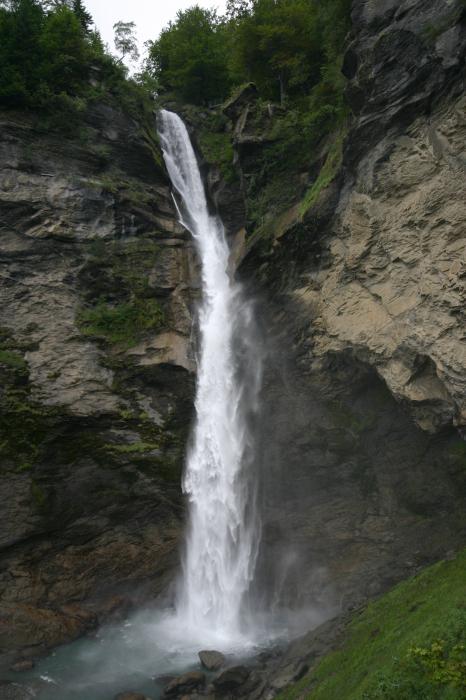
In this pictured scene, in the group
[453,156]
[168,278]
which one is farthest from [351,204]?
[168,278]

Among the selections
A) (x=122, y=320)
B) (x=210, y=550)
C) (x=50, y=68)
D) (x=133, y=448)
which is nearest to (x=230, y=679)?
(x=210, y=550)

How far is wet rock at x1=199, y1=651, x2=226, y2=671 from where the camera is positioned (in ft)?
42.6

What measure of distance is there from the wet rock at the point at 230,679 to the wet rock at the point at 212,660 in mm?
858

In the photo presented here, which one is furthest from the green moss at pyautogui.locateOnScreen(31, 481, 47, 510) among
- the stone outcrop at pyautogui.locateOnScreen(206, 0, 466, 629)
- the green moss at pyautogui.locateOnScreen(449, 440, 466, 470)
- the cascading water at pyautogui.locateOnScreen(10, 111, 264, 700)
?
the green moss at pyautogui.locateOnScreen(449, 440, 466, 470)

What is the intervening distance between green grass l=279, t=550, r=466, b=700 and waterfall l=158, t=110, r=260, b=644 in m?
5.23

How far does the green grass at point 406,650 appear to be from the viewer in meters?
6.96

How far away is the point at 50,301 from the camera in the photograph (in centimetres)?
1830

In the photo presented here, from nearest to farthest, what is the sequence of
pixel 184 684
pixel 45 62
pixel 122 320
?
pixel 184 684, pixel 122 320, pixel 45 62

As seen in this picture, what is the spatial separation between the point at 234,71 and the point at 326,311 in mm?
17748

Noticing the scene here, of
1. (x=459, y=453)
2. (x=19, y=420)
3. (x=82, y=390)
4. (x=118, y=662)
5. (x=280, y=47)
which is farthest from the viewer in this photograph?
(x=280, y=47)

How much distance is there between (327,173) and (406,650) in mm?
14643

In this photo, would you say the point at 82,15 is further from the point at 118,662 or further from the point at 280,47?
the point at 118,662

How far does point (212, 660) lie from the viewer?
13.1m

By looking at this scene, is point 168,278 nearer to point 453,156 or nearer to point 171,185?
point 171,185
